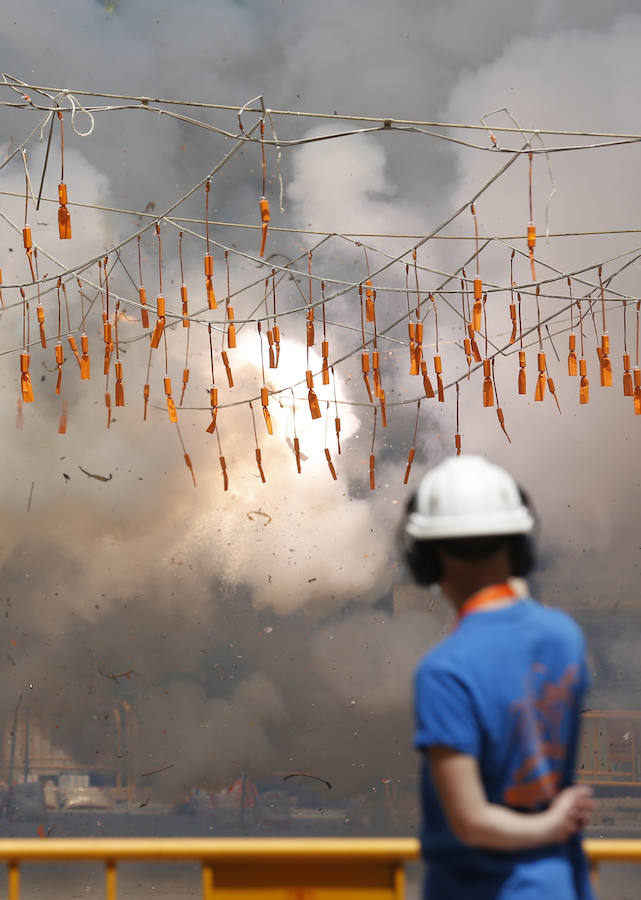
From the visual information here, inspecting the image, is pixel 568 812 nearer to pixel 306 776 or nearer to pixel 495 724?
pixel 495 724

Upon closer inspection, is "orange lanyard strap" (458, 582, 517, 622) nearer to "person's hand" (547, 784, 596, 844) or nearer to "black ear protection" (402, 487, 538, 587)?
"black ear protection" (402, 487, 538, 587)

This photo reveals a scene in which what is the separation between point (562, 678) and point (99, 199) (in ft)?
26.8

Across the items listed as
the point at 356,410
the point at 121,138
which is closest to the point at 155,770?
the point at 356,410

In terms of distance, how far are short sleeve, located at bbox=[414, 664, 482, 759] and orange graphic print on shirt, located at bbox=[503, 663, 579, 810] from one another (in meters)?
0.05

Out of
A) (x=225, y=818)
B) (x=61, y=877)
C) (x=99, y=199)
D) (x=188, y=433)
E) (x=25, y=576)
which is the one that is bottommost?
(x=61, y=877)

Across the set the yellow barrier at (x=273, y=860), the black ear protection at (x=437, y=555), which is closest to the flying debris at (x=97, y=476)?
the yellow barrier at (x=273, y=860)

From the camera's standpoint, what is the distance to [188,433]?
340 inches

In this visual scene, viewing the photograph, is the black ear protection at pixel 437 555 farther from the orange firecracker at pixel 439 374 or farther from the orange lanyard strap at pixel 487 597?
the orange firecracker at pixel 439 374

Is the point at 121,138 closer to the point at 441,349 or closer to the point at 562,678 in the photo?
the point at 441,349

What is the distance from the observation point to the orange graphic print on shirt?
1.14m

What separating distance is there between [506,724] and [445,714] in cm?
7

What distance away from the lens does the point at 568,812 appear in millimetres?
1161

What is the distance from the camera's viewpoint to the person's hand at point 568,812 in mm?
1153

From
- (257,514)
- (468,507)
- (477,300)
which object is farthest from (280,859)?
(257,514)
